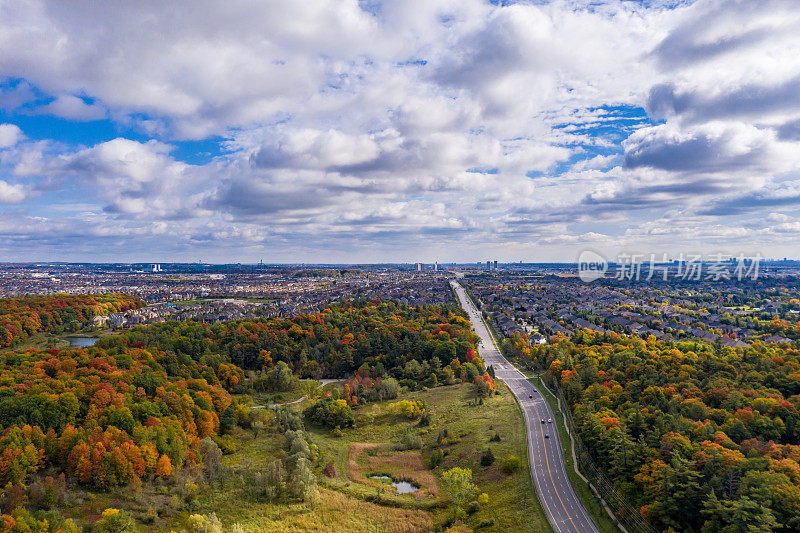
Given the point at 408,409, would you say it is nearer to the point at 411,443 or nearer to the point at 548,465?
the point at 411,443

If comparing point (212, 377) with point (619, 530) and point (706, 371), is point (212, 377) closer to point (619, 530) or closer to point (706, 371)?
point (619, 530)

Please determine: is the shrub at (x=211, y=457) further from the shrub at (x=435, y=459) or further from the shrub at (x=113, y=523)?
the shrub at (x=435, y=459)

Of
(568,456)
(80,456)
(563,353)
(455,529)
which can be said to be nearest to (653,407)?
(568,456)

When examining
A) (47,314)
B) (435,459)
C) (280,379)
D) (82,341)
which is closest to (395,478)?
(435,459)

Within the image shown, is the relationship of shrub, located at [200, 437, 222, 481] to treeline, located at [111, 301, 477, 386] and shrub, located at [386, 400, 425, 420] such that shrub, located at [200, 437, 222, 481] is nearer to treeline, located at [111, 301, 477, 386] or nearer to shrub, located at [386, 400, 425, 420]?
shrub, located at [386, 400, 425, 420]

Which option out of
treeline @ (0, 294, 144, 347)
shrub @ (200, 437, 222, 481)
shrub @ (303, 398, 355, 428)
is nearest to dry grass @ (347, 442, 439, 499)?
shrub @ (303, 398, 355, 428)
